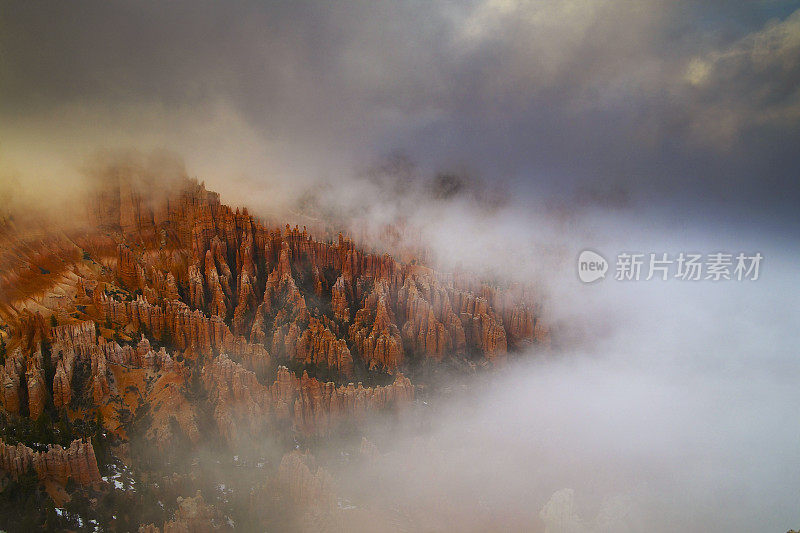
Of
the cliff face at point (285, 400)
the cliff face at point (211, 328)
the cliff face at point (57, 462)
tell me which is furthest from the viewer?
the cliff face at point (285, 400)

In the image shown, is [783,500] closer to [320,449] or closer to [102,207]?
[320,449]

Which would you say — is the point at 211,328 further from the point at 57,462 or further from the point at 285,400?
the point at 57,462

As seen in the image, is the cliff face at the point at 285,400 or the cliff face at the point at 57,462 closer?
the cliff face at the point at 57,462

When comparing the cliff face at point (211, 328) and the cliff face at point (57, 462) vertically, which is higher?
the cliff face at point (211, 328)

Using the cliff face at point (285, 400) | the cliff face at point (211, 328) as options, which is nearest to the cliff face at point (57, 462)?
the cliff face at point (211, 328)

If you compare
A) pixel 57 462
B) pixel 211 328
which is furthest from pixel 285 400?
pixel 57 462

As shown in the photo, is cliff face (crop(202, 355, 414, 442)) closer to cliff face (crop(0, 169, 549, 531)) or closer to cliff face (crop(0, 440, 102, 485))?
cliff face (crop(0, 169, 549, 531))

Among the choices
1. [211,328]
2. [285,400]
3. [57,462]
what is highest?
[211,328]

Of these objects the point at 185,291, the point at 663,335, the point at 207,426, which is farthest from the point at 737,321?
the point at 185,291

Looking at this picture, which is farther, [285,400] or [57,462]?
[285,400]

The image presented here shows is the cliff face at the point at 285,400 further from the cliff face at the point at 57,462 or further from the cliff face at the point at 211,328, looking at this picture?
the cliff face at the point at 57,462

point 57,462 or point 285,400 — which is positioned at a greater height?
point 285,400

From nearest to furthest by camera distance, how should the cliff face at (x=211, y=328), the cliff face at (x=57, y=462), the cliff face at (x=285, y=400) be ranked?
the cliff face at (x=57, y=462) → the cliff face at (x=211, y=328) → the cliff face at (x=285, y=400)
